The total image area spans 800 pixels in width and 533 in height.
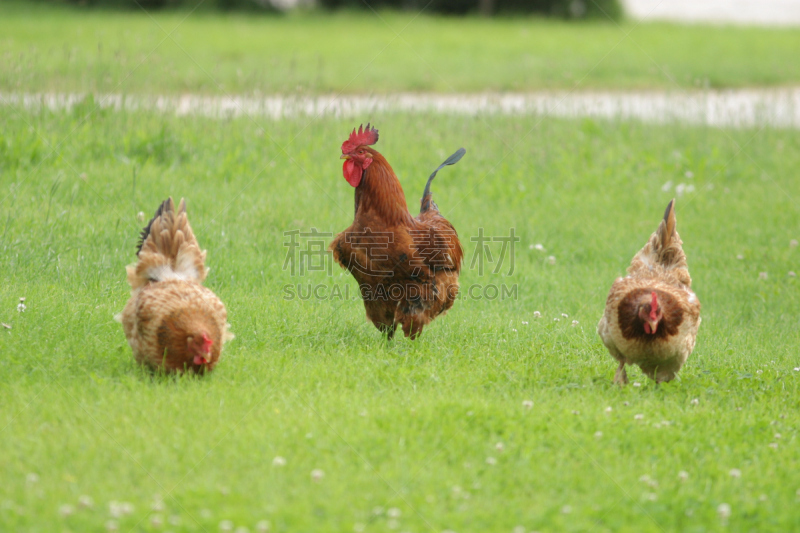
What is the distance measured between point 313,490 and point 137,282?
231 cm

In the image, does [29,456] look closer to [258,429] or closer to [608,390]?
[258,429]

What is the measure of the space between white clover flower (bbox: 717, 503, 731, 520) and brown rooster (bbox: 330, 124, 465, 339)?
2.80 meters

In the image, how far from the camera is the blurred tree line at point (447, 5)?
21969 mm

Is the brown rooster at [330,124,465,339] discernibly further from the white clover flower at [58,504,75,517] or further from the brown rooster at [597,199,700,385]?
the white clover flower at [58,504,75,517]

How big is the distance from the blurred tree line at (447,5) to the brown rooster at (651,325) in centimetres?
1912

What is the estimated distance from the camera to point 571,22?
22797 mm

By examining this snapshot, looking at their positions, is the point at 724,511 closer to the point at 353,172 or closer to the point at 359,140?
the point at 353,172

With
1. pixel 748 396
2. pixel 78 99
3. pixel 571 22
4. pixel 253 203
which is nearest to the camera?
pixel 748 396

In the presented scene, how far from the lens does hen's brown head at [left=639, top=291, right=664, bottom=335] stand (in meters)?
4.79

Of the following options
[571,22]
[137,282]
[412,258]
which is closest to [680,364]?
[412,258]

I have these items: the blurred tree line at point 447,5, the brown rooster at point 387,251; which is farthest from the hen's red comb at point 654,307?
the blurred tree line at point 447,5

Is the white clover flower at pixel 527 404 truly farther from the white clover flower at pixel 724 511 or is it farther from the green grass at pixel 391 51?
the green grass at pixel 391 51

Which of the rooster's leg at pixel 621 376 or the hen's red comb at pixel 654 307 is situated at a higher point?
the hen's red comb at pixel 654 307

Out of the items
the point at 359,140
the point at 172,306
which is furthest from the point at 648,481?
the point at 359,140
